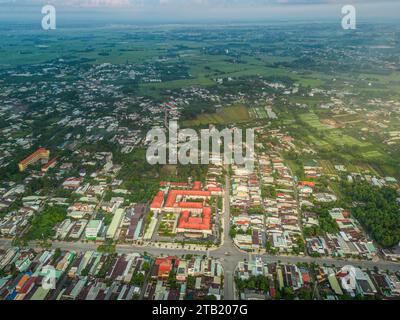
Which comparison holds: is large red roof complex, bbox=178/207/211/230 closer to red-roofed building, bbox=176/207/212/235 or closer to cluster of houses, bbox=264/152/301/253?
red-roofed building, bbox=176/207/212/235

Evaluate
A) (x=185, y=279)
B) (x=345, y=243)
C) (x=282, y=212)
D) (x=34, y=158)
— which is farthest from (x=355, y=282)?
(x=34, y=158)

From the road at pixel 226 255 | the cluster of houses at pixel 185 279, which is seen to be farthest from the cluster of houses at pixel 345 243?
the cluster of houses at pixel 185 279

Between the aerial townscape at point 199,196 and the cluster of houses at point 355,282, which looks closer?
the cluster of houses at point 355,282

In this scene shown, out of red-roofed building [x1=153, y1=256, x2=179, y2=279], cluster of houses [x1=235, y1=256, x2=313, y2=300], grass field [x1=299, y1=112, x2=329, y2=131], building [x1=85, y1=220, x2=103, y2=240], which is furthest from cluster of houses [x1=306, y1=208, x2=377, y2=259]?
grass field [x1=299, y1=112, x2=329, y2=131]

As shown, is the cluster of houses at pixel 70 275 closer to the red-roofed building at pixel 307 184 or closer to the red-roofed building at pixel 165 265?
the red-roofed building at pixel 165 265

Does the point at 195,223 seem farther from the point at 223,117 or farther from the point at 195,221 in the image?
the point at 223,117
